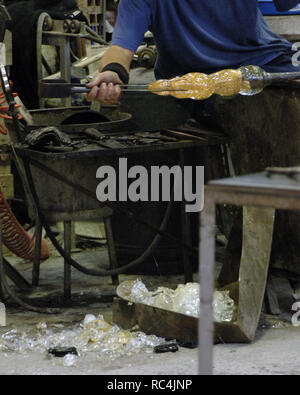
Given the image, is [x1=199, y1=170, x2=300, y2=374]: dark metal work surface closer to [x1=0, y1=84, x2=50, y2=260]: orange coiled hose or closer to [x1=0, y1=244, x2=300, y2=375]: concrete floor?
[x1=0, y1=244, x2=300, y2=375]: concrete floor

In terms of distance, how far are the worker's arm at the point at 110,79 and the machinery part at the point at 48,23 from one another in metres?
2.61

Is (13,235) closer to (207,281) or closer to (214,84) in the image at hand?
(214,84)

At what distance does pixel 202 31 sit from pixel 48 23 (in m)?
2.76

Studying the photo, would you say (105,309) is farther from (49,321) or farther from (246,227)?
(246,227)

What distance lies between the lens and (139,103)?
5.23 meters

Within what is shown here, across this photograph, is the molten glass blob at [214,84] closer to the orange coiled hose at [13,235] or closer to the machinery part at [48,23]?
the orange coiled hose at [13,235]

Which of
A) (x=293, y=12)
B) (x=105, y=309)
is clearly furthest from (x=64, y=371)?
(x=293, y=12)

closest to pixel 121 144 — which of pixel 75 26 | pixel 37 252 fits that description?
pixel 37 252

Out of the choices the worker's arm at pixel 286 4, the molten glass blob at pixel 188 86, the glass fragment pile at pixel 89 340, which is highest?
the worker's arm at pixel 286 4

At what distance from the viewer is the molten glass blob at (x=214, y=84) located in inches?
155

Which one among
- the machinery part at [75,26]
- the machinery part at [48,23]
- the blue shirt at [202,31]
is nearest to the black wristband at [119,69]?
the blue shirt at [202,31]

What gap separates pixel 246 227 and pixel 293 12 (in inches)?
87.2

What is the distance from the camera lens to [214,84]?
3998mm

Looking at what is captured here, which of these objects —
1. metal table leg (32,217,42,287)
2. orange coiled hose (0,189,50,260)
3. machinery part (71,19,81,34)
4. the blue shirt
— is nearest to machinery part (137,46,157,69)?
the blue shirt
